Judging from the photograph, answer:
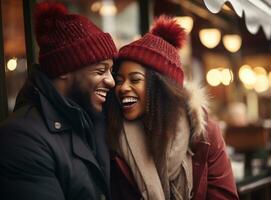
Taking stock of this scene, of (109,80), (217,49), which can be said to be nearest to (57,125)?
(109,80)

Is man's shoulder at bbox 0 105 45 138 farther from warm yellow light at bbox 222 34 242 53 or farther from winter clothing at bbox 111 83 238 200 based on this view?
warm yellow light at bbox 222 34 242 53

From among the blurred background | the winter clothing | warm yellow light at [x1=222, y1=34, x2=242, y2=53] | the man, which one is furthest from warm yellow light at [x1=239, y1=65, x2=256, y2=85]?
the man

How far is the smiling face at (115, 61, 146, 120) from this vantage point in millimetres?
3369

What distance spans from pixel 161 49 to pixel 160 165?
0.74 meters

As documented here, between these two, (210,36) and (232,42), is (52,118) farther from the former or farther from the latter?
(232,42)

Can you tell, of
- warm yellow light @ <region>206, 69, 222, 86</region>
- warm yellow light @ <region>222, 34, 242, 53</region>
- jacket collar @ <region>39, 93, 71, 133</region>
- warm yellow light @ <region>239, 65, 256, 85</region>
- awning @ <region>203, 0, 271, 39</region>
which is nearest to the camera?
jacket collar @ <region>39, 93, 71, 133</region>

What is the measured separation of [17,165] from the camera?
A: 271 centimetres

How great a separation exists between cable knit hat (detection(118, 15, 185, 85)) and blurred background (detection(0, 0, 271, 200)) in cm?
38

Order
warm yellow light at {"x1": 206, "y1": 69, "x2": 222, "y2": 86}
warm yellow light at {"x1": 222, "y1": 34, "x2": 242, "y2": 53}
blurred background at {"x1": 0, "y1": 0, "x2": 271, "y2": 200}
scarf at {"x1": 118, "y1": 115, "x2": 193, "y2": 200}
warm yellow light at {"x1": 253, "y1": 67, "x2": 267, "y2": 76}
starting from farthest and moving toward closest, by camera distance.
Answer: warm yellow light at {"x1": 253, "y1": 67, "x2": 267, "y2": 76}
warm yellow light at {"x1": 206, "y1": 69, "x2": 222, "y2": 86}
warm yellow light at {"x1": 222, "y1": 34, "x2": 242, "y2": 53}
blurred background at {"x1": 0, "y1": 0, "x2": 271, "y2": 200}
scarf at {"x1": 118, "y1": 115, "x2": 193, "y2": 200}

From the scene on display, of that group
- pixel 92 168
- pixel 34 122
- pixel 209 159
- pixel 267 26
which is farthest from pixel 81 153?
pixel 267 26

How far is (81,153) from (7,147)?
0.41 m

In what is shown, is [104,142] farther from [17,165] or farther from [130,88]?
[17,165]

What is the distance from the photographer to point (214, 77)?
11.8 m

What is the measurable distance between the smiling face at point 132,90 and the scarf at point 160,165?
10cm
